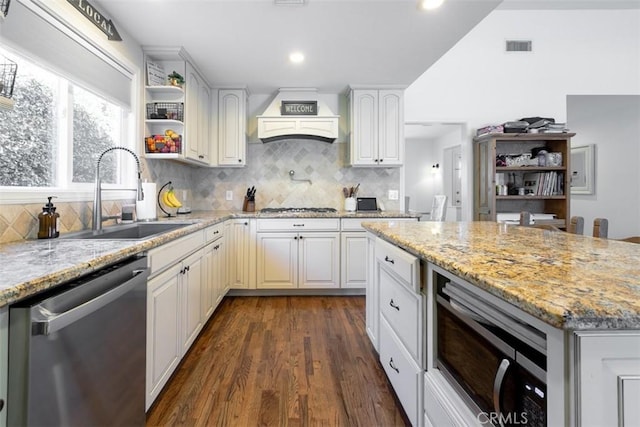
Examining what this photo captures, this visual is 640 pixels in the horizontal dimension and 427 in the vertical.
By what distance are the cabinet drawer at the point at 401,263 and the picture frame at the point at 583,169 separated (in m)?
5.76

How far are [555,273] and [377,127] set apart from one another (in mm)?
3050

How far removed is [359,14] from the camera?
2.15 metres

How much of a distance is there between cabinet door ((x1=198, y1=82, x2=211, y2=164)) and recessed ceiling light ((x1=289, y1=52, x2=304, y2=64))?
3.37ft

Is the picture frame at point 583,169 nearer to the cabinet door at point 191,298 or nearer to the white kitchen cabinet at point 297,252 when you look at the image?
the white kitchen cabinet at point 297,252

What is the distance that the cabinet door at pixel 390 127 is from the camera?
11.7 ft

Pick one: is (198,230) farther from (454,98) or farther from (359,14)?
(454,98)

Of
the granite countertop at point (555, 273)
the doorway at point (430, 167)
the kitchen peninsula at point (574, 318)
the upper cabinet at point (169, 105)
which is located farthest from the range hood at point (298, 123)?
the doorway at point (430, 167)

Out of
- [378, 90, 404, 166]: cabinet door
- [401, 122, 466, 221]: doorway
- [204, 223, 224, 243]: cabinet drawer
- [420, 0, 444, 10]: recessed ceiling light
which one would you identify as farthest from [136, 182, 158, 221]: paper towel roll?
[401, 122, 466, 221]: doorway

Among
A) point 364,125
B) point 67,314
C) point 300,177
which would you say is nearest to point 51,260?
point 67,314

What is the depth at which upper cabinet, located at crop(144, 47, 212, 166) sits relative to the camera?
2.59 meters

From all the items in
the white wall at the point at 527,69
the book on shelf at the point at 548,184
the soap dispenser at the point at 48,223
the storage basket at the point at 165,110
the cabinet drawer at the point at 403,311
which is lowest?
the cabinet drawer at the point at 403,311

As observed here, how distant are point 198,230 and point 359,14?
1.93 m

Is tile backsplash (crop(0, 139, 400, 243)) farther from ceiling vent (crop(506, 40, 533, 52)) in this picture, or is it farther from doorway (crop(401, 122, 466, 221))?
doorway (crop(401, 122, 466, 221))

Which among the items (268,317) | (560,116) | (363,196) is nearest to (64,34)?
(268,317)
